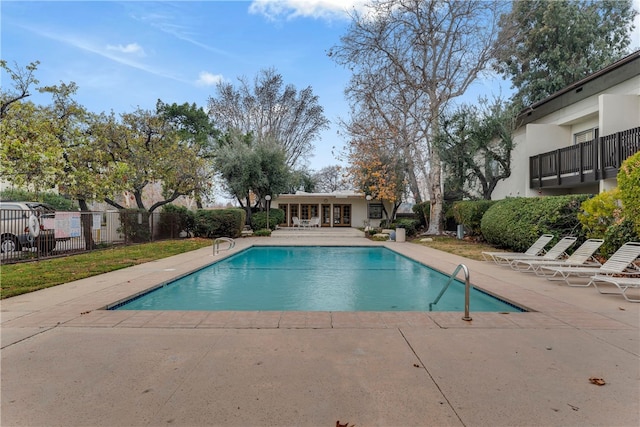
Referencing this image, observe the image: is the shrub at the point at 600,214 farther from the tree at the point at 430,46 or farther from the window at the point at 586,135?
the tree at the point at 430,46

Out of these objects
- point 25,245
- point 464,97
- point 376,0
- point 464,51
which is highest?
point 376,0

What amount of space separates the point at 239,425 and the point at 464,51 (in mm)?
19702

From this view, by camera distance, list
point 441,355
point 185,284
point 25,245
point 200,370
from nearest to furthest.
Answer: point 200,370, point 441,355, point 185,284, point 25,245

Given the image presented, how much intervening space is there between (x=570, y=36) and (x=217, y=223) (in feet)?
80.2

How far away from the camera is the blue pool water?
6.29m

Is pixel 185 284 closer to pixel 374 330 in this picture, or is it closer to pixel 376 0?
pixel 374 330

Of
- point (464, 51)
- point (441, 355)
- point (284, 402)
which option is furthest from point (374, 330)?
point (464, 51)

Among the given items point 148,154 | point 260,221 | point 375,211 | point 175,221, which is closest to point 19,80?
point 148,154

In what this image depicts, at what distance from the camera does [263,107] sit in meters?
30.9

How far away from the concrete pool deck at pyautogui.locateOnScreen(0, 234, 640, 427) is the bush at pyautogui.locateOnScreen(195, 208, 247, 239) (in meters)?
13.7

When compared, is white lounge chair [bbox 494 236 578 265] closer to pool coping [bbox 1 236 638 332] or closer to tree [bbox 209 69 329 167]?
pool coping [bbox 1 236 638 332]

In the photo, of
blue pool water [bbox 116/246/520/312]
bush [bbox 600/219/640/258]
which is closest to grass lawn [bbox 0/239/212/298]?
blue pool water [bbox 116/246/520/312]

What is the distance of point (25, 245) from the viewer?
10.5 m

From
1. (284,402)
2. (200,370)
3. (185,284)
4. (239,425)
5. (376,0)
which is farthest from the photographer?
(376,0)
